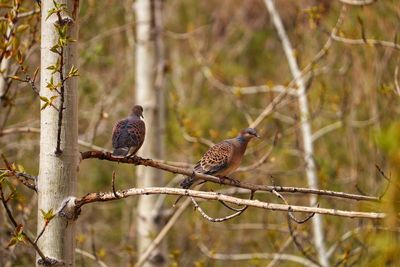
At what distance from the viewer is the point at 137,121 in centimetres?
438

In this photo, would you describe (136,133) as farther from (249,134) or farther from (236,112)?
(236,112)

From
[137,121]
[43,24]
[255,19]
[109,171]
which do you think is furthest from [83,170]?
[43,24]

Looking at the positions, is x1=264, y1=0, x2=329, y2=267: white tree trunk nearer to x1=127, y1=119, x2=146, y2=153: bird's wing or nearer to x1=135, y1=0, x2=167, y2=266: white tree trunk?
x1=135, y1=0, x2=167, y2=266: white tree trunk

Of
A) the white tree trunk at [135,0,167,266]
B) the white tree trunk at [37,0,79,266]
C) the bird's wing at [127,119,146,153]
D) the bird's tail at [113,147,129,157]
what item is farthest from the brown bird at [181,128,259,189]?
the white tree trunk at [37,0,79,266]

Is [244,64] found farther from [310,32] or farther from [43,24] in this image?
[43,24]

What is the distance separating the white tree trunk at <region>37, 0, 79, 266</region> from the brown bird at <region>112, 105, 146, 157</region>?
83 centimetres

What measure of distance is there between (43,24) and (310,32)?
6.42 metres

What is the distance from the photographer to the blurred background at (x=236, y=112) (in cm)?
528

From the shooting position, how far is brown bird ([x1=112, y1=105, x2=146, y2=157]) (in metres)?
3.71

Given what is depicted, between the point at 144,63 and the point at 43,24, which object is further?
the point at 144,63

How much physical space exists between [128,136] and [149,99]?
6.21ft

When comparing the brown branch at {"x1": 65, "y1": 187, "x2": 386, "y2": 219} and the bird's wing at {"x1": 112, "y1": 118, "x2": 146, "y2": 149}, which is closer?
the brown branch at {"x1": 65, "y1": 187, "x2": 386, "y2": 219}

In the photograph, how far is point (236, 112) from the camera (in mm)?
11781

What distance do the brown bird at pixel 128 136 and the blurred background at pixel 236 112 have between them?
0.24 metres
